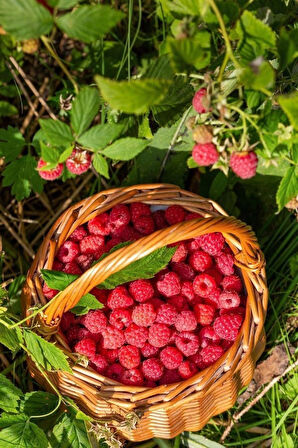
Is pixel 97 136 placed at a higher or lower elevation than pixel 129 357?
higher

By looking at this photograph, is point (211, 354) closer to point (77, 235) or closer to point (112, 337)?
point (112, 337)

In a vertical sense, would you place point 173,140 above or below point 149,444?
above

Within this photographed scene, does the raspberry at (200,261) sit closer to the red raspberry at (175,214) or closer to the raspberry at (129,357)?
the red raspberry at (175,214)

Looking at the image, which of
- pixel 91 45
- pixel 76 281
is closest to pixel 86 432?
pixel 76 281

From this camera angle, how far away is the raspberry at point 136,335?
146 cm

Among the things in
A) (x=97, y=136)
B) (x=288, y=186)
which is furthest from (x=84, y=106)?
(x=288, y=186)

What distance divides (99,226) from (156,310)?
0.27m

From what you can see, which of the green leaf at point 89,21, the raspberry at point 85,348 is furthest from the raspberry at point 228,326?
the green leaf at point 89,21

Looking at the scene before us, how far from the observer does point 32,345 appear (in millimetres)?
1247

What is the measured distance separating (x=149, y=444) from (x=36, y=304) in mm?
569

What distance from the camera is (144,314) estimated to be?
4.73 ft

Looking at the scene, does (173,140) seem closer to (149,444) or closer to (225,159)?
(225,159)

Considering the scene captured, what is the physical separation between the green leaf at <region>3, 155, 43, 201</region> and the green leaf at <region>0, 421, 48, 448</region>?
1.78ft

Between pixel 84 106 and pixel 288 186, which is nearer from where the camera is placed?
pixel 84 106
